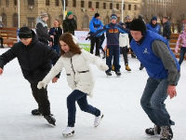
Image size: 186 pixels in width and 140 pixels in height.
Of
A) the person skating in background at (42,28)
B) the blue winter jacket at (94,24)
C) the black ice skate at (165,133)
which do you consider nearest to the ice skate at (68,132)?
the black ice skate at (165,133)

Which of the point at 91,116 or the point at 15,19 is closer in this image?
the point at 91,116

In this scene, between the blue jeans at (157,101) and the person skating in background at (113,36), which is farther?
the person skating in background at (113,36)

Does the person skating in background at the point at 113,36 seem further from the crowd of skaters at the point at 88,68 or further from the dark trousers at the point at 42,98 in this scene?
the dark trousers at the point at 42,98

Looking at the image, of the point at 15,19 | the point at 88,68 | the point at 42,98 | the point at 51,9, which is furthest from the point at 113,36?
the point at 51,9

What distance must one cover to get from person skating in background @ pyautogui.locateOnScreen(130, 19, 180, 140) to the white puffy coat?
1.61 ft

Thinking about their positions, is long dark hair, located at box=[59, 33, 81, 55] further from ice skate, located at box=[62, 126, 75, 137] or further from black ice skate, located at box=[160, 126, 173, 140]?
black ice skate, located at box=[160, 126, 173, 140]

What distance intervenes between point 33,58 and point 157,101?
1.67m

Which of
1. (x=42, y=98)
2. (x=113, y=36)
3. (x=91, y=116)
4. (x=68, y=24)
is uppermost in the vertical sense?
(x=68, y=24)

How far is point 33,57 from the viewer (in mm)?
4418

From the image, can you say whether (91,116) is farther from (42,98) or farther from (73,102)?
(73,102)

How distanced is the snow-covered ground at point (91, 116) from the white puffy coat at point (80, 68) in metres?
0.61

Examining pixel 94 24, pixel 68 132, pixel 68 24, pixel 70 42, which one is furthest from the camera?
pixel 94 24

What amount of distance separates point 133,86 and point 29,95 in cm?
245

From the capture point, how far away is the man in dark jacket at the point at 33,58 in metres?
4.41
